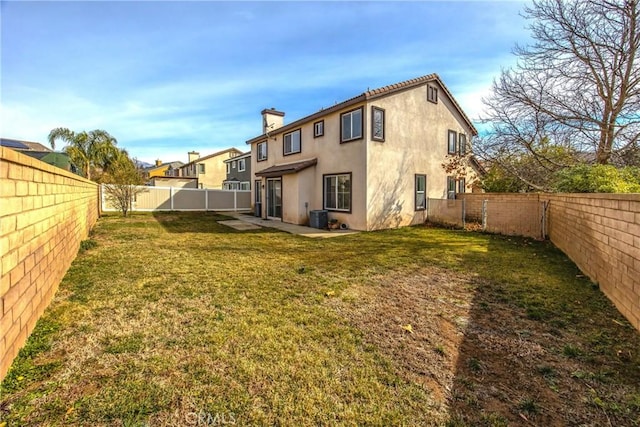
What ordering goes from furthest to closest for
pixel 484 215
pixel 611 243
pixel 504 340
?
pixel 484 215
pixel 611 243
pixel 504 340

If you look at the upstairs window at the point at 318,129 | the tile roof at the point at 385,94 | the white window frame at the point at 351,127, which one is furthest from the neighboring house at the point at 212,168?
the white window frame at the point at 351,127

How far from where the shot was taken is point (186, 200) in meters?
23.3

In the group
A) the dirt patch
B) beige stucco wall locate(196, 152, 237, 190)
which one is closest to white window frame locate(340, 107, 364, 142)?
the dirt patch

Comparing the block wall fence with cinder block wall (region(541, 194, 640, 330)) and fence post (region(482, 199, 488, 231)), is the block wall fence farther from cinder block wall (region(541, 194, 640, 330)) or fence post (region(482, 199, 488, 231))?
fence post (region(482, 199, 488, 231))

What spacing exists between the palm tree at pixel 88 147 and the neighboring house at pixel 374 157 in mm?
22156

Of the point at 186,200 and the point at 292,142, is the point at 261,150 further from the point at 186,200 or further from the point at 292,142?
the point at 186,200

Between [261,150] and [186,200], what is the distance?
763 centimetres

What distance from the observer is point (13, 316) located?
2.71m

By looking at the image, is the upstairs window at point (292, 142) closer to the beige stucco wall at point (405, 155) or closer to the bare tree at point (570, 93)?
the beige stucco wall at point (405, 155)

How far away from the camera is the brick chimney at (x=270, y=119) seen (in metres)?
20.2

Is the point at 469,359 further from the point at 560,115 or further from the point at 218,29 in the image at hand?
the point at 560,115

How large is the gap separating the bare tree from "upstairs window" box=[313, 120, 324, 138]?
7208 mm

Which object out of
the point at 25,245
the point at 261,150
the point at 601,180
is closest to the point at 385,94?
the point at 601,180

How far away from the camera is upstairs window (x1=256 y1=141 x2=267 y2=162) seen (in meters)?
20.4
